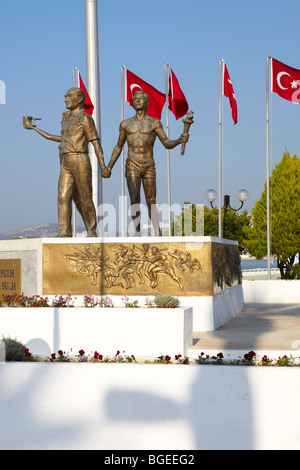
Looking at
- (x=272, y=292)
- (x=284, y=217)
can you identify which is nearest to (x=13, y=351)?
(x=272, y=292)

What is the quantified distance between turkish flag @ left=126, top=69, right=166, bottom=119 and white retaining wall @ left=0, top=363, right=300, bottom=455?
1577 centimetres

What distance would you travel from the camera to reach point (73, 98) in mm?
13000

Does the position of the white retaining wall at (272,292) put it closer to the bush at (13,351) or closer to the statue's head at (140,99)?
the statue's head at (140,99)

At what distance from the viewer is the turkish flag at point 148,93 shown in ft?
69.5

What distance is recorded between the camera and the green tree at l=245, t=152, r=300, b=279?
36.6 m

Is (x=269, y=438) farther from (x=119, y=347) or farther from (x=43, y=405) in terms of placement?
(x=119, y=347)

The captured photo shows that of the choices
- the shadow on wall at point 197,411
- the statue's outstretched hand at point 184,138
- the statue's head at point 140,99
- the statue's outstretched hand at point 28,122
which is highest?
the statue's head at point 140,99

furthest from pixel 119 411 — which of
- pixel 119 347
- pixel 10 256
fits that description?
pixel 10 256

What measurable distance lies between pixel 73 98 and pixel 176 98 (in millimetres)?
9044

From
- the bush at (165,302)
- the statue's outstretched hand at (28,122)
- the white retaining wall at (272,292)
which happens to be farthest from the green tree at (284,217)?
the bush at (165,302)

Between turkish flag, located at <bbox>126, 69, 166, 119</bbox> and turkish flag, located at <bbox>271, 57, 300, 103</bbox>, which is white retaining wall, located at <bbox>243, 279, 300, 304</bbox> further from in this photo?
turkish flag, located at <bbox>126, 69, 166, 119</bbox>

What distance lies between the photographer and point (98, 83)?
17281 mm

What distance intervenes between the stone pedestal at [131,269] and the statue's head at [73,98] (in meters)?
2.78

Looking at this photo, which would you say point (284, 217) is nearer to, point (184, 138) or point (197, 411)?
point (184, 138)
